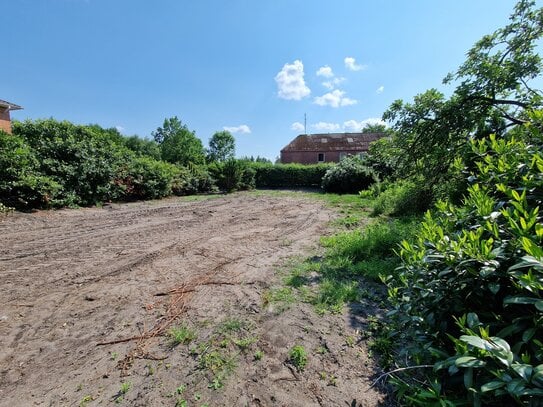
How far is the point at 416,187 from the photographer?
741 cm

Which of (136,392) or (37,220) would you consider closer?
(136,392)

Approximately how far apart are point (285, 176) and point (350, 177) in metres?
8.05

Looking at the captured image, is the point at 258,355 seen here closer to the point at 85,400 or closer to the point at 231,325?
the point at 231,325

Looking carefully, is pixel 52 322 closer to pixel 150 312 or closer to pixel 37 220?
pixel 150 312

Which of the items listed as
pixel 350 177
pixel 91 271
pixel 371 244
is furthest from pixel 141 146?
pixel 371 244

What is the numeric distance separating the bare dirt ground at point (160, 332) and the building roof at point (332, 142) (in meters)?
32.3

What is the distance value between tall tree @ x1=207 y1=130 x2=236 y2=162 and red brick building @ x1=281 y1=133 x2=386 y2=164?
23882 millimetres

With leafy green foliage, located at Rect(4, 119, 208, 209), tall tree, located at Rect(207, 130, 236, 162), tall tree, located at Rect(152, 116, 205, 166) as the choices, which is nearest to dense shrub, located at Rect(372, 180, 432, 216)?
leafy green foliage, located at Rect(4, 119, 208, 209)

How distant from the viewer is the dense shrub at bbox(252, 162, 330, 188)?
22.7 metres

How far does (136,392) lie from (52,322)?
1664 millimetres

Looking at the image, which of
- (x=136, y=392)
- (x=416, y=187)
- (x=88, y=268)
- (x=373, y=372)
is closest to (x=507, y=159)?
(x=373, y=372)

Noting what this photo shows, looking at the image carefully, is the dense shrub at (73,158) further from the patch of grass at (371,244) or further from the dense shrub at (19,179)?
the patch of grass at (371,244)

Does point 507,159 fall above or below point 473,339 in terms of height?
above

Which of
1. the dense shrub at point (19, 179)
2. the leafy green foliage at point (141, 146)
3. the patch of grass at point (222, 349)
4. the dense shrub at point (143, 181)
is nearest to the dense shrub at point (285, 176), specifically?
the dense shrub at point (143, 181)
